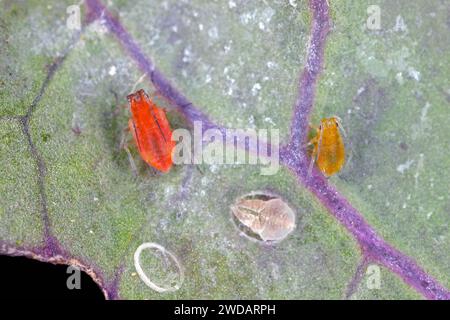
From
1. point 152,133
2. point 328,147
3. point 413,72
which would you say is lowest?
point 328,147

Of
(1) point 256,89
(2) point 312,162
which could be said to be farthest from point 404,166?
(1) point 256,89

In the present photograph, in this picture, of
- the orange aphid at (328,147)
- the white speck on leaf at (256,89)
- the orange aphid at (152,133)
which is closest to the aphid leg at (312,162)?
the orange aphid at (328,147)

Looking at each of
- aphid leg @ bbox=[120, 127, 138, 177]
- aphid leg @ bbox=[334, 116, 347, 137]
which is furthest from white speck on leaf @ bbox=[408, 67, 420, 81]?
aphid leg @ bbox=[120, 127, 138, 177]

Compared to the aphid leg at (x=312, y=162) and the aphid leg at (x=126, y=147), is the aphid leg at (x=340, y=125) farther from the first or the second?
the aphid leg at (x=126, y=147)

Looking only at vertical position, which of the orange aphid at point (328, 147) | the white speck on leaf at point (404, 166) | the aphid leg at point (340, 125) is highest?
the aphid leg at point (340, 125)

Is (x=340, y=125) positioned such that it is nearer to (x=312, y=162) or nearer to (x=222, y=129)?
(x=312, y=162)

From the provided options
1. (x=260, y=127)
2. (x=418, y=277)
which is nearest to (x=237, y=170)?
(x=260, y=127)

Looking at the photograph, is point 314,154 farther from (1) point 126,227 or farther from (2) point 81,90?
(2) point 81,90
